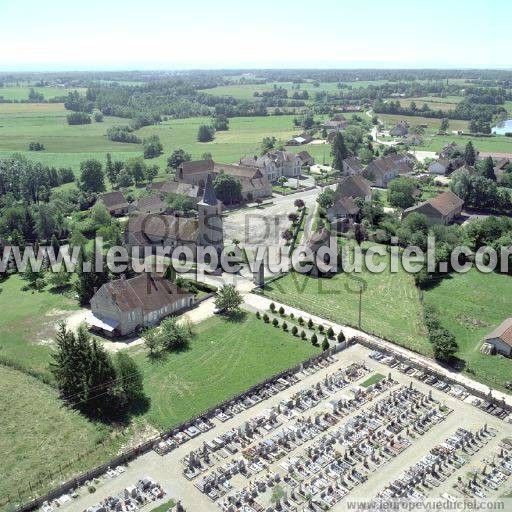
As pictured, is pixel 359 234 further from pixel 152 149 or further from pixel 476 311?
pixel 152 149

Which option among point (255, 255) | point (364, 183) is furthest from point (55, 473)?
point (364, 183)

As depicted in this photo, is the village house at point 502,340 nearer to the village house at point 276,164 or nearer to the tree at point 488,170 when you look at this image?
the tree at point 488,170

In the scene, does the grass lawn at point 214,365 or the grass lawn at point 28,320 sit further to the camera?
the grass lawn at point 28,320

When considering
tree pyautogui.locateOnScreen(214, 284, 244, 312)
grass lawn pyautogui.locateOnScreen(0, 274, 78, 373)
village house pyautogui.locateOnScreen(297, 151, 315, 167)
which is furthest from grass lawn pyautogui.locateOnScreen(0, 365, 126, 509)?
village house pyautogui.locateOnScreen(297, 151, 315, 167)

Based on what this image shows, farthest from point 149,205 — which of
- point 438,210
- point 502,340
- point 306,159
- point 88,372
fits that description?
point 502,340

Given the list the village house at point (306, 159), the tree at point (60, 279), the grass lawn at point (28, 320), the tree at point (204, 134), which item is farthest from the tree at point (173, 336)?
the tree at point (204, 134)

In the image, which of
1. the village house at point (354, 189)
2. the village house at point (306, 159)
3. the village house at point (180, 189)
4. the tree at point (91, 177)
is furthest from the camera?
the village house at point (306, 159)
